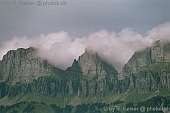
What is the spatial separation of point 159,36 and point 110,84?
25.9 feet

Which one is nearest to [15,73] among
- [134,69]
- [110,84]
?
[110,84]

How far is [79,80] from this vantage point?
33.5m

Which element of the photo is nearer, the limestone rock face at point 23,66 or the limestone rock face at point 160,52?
the limestone rock face at point 160,52

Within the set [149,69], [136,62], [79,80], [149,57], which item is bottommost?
[79,80]

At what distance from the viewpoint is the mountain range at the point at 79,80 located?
3142cm

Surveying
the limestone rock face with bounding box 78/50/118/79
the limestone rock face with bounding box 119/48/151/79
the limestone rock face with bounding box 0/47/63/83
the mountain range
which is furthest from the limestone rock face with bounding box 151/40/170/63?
the limestone rock face with bounding box 0/47/63/83

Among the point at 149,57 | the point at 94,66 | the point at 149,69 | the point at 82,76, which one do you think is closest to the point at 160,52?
the point at 149,69

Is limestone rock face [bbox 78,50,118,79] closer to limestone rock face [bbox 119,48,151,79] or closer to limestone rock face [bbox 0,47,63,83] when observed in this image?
limestone rock face [bbox 119,48,151,79]

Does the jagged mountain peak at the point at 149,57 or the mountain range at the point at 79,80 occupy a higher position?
the jagged mountain peak at the point at 149,57

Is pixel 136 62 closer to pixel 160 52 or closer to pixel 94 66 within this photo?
pixel 160 52

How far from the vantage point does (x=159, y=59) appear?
34688 mm

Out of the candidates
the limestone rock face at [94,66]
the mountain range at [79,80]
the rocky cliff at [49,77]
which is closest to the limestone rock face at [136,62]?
the mountain range at [79,80]

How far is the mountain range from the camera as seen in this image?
1237 inches

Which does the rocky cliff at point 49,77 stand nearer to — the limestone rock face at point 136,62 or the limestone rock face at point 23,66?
the limestone rock face at point 23,66
